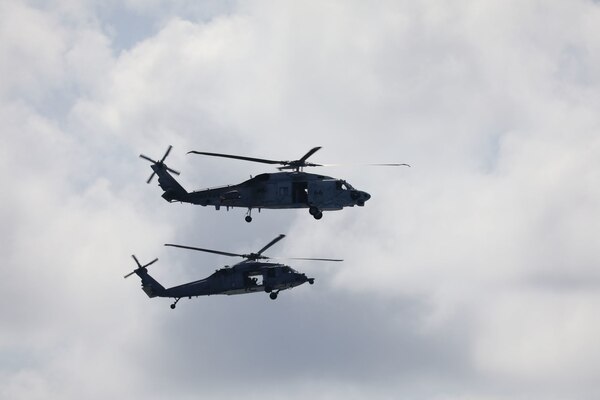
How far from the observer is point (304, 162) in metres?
119

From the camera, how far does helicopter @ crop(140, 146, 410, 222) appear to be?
117875 millimetres

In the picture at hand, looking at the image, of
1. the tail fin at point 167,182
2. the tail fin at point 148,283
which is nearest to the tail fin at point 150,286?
the tail fin at point 148,283

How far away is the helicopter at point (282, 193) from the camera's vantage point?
118 m

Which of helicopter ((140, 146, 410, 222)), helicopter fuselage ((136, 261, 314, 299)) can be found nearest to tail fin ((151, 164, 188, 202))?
helicopter ((140, 146, 410, 222))

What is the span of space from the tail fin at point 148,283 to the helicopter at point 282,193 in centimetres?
2088

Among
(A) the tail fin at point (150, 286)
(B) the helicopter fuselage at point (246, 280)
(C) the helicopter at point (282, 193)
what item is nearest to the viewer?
(C) the helicopter at point (282, 193)

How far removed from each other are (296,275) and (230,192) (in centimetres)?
1796

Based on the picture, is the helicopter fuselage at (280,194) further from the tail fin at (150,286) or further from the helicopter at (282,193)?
the tail fin at (150,286)

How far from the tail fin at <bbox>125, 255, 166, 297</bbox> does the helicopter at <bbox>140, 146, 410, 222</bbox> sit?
20.9m

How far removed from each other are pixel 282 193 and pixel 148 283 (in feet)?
91.9

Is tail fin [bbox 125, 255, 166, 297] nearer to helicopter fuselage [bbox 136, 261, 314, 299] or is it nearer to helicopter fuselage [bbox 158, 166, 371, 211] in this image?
helicopter fuselage [bbox 136, 261, 314, 299]

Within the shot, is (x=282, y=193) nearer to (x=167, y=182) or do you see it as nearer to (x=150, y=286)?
(x=167, y=182)

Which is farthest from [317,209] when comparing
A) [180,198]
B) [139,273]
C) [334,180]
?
[139,273]

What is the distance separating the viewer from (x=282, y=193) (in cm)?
11831
